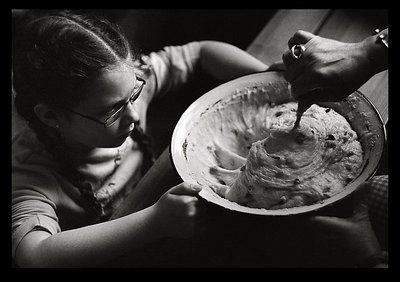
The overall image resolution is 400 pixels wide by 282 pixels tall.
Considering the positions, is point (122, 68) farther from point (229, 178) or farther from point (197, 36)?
point (197, 36)

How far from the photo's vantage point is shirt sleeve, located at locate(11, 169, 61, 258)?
2.34ft

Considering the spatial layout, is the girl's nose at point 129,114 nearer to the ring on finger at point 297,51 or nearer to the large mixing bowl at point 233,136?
the large mixing bowl at point 233,136

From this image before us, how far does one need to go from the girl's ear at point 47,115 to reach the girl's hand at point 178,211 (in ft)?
0.70

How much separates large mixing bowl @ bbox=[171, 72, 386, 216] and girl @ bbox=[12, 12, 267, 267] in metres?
0.05

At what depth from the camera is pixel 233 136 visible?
775 mm

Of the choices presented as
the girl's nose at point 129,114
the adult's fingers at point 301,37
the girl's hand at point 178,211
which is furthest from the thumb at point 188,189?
the adult's fingers at point 301,37

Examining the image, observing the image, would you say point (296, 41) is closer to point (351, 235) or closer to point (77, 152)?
point (351, 235)

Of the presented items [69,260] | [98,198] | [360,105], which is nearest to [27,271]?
[69,260]

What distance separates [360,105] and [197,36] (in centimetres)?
44

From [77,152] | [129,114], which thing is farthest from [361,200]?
[77,152]

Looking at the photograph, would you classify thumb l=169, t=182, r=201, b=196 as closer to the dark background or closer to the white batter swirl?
the white batter swirl

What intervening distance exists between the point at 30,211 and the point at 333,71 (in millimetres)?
503

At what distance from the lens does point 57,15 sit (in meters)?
0.70

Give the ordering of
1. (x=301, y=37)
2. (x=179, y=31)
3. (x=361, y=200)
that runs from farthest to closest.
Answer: (x=179, y=31), (x=301, y=37), (x=361, y=200)
